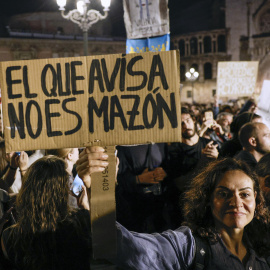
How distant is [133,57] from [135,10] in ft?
13.6

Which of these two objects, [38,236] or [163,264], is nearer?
[163,264]

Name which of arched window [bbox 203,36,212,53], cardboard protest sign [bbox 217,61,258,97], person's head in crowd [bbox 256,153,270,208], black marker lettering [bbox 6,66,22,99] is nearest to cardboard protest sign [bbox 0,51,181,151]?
black marker lettering [bbox 6,66,22,99]

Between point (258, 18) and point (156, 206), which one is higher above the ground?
point (258, 18)

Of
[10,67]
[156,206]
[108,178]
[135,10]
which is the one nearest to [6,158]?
[156,206]

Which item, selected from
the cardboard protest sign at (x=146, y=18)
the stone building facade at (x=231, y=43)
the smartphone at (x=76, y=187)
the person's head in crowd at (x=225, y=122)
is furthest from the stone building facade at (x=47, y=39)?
the smartphone at (x=76, y=187)

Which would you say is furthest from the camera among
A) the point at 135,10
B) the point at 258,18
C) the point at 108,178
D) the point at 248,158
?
the point at 258,18

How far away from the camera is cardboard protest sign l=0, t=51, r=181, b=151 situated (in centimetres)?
188

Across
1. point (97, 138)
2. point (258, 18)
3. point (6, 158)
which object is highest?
point (258, 18)

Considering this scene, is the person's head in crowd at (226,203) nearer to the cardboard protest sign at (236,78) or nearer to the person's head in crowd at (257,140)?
the person's head in crowd at (257,140)

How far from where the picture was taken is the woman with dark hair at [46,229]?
1.85 m

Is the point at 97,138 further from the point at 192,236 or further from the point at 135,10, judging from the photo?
the point at 135,10

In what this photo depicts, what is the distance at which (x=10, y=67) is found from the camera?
75.7 inches

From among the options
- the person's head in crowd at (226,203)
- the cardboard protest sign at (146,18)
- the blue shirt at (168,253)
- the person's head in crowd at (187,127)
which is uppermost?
the cardboard protest sign at (146,18)

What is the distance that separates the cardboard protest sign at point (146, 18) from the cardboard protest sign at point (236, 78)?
8.08 feet
